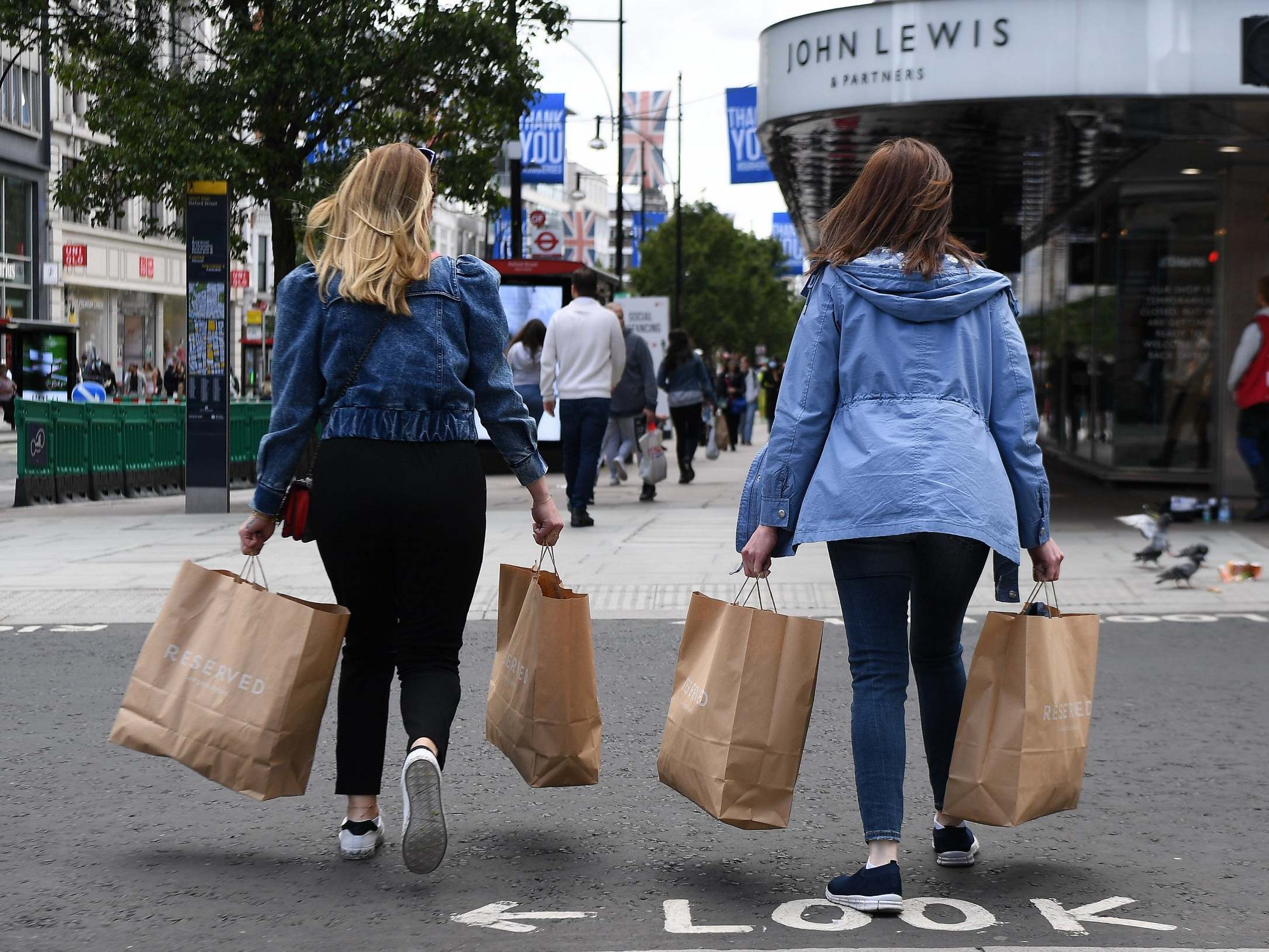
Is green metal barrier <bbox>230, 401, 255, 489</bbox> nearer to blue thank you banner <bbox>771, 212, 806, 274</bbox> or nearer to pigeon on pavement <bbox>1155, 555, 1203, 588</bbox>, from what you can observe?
pigeon on pavement <bbox>1155, 555, 1203, 588</bbox>

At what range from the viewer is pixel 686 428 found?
18.5m

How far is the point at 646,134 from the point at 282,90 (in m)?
24.5

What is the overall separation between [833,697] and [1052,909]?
8.25ft

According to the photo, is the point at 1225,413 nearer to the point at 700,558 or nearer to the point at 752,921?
the point at 700,558

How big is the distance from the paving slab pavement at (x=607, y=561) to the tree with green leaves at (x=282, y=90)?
9.59 ft

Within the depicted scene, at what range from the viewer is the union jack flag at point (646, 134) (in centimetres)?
3653

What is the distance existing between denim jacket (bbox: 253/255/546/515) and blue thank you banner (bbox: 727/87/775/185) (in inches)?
838

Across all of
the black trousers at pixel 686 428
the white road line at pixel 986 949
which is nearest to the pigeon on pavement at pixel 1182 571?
the white road line at pixel 986 949

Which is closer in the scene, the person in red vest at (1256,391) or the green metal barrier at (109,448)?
the person in red vest at (1256,391)

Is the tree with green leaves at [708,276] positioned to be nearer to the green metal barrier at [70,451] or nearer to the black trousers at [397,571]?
the green metal barrier at [70,451]

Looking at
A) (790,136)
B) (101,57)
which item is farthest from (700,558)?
(101,57)

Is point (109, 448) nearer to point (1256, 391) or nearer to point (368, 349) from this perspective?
point (1256, 391)

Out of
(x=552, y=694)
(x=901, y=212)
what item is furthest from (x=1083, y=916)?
(x=901, y=212)

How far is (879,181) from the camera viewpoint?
146 inches
